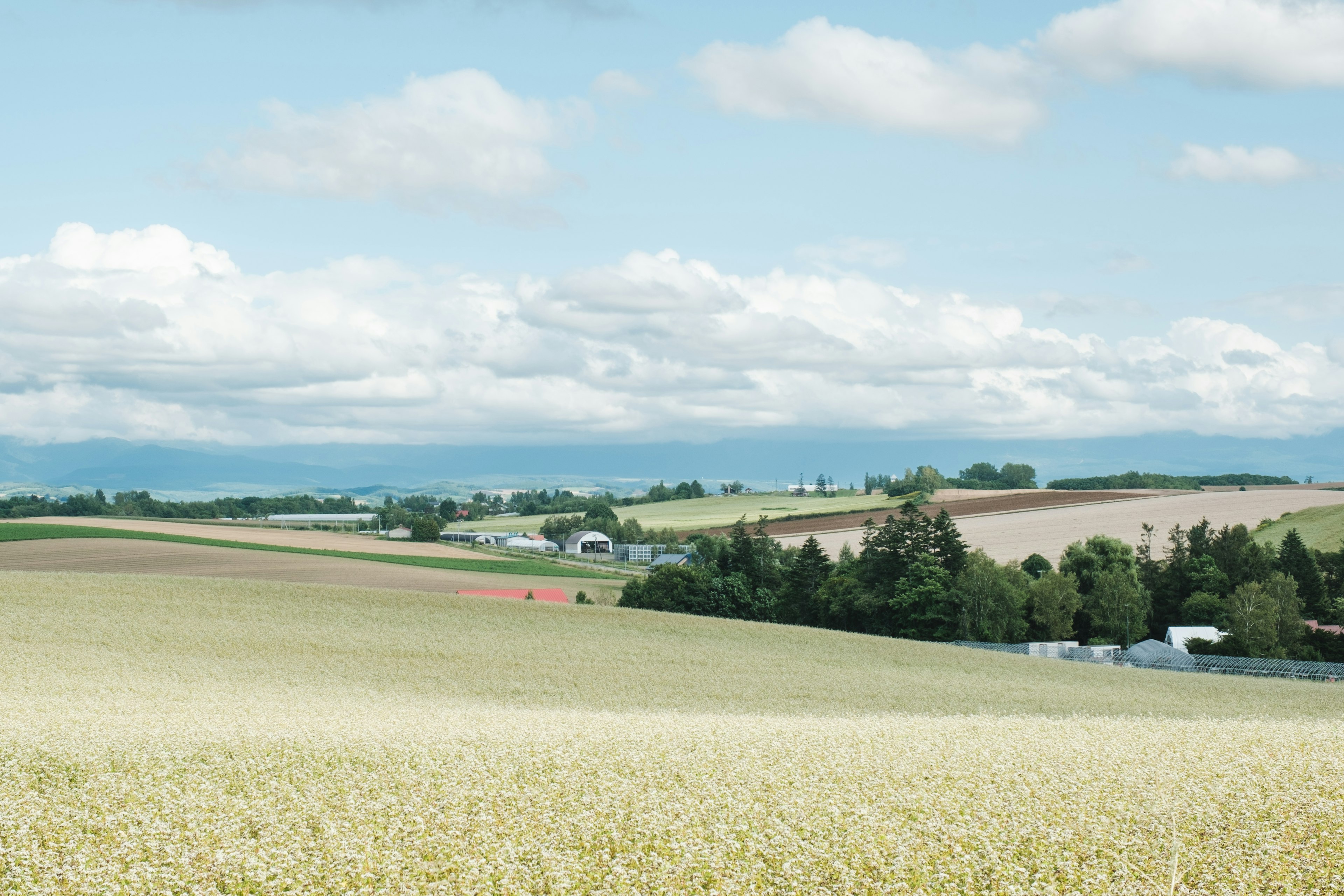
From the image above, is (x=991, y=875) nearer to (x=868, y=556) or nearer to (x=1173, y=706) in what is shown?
(x=1173, y=706)

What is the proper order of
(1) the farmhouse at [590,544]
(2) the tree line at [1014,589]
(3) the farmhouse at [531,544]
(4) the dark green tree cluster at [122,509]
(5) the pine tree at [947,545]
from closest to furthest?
(2) the tree line at [1014,589] < (5) the pine tree at [947,545] < (4) the dark green tree cluster at [122,509] < (3) the farmhouse at [531,544] < (1) the farmhouse at [590,544]

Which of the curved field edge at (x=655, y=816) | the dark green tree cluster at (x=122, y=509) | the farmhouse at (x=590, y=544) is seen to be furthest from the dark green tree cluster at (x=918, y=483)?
the curved field edge at (x=655, y=816)

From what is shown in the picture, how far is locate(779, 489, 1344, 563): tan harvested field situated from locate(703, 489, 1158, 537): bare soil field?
357 centimetres

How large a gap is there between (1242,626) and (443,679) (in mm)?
53380

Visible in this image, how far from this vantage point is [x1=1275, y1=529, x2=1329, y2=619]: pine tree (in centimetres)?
7894

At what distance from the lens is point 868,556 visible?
80438 mm

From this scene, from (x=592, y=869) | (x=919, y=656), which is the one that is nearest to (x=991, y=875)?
(x=592, y=869)

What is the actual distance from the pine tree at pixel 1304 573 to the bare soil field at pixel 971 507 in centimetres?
4960

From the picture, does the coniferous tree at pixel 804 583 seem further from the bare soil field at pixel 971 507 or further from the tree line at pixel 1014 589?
the bare soil field at pixel 971 507

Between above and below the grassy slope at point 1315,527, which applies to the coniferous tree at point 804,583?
below

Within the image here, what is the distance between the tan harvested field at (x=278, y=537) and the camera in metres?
98.9

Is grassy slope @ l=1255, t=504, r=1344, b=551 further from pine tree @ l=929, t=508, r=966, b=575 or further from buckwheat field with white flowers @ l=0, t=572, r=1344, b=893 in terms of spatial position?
buckwheat field with white flowers @ l=0, t=572, r=1344, b=893

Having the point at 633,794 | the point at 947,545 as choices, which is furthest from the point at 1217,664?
the point at 633,794

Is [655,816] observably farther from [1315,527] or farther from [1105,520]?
[1105,520]
